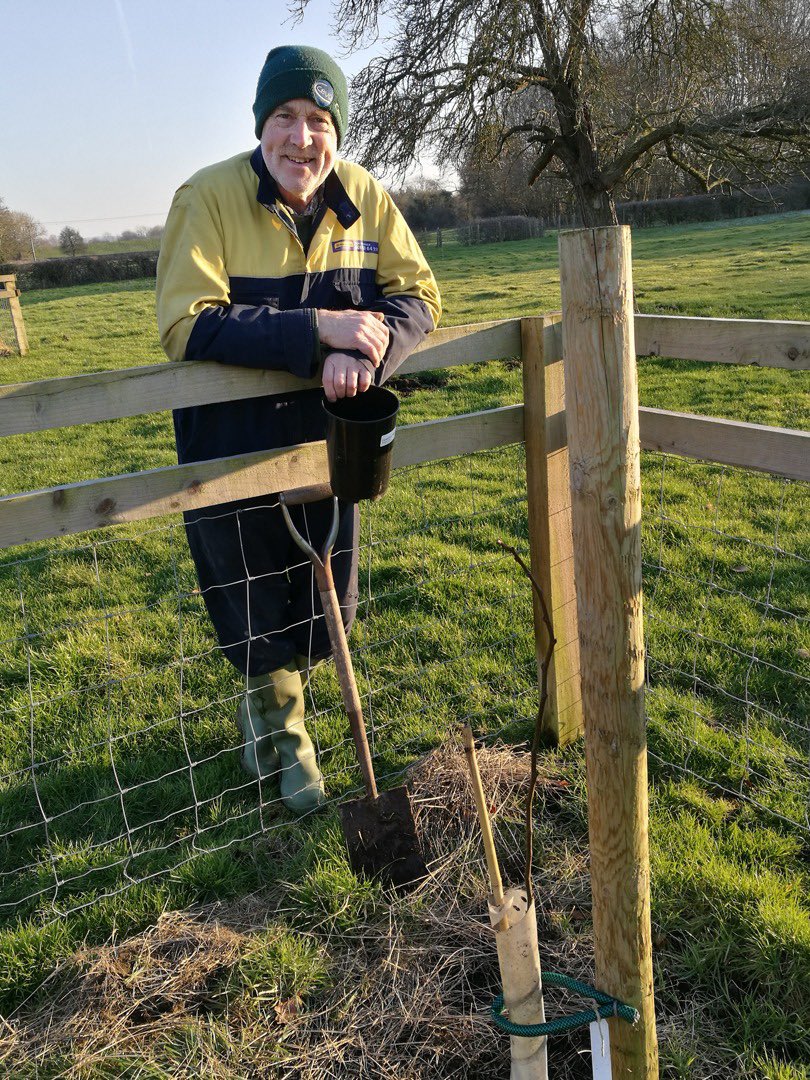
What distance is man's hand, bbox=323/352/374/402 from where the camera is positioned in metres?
2.42

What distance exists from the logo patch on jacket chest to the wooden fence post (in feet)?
1.98

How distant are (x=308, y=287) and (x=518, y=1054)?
2.22 m

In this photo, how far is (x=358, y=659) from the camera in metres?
4.08

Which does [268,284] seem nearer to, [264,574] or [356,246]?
[356,246]

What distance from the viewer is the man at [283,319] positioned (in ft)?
8.13

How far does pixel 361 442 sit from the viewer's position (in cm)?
233

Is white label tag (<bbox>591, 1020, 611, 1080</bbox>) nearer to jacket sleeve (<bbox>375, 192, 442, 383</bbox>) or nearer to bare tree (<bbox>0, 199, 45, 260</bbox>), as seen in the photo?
jacket sleeve (<bbox>375, 192, 442, 383</bbox>)

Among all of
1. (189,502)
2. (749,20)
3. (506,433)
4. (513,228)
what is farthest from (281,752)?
(513,228)

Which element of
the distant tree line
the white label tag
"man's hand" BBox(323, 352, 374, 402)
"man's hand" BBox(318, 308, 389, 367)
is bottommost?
the white label tag

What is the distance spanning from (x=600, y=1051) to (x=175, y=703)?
273 centimetres

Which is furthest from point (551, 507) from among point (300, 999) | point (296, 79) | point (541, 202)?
point (541, 202)

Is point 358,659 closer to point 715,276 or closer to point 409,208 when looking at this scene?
point 715,276

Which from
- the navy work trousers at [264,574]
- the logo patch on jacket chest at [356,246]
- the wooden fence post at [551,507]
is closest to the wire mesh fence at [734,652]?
the wooden fence post at [551,507]

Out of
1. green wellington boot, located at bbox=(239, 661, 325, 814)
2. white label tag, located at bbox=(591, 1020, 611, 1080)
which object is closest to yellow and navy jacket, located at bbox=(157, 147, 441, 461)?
green wellington boot, located at bbox=(239, 661, 325, 814)
